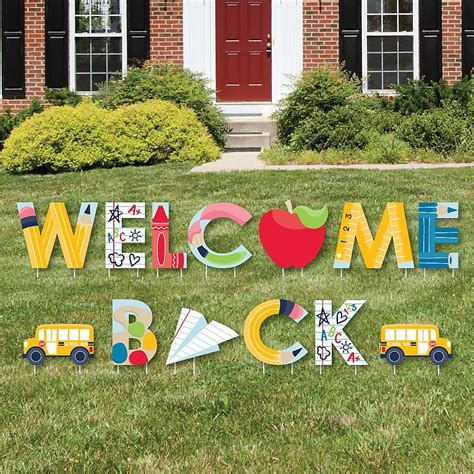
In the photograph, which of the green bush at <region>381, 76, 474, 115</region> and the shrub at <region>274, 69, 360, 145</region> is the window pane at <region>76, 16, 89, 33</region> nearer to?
the shrub at <region>274, 69, 360, 145</region>

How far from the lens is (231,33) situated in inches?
574

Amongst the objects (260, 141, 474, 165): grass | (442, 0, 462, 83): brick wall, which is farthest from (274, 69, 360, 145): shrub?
(442, 0, 462, 83): brick wall

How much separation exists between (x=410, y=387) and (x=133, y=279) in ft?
8.51

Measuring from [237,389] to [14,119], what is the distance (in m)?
10.7

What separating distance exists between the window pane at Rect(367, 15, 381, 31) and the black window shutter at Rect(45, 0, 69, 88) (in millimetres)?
5101

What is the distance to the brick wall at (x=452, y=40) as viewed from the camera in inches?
566

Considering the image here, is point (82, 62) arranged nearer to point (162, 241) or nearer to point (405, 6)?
point (405, 6)

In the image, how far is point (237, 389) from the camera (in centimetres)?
401

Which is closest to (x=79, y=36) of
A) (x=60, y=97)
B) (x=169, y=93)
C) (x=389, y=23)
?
(x=60, y=97)

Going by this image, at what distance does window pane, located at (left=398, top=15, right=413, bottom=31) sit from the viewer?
14523mm

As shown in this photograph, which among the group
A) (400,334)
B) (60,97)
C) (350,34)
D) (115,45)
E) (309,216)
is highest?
(350,34)

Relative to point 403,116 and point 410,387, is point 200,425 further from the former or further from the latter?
point 403,116

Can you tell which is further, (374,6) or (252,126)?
(374,6)

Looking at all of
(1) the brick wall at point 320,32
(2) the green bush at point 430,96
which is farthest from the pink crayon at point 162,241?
(1) the brick wall at point 320,32
